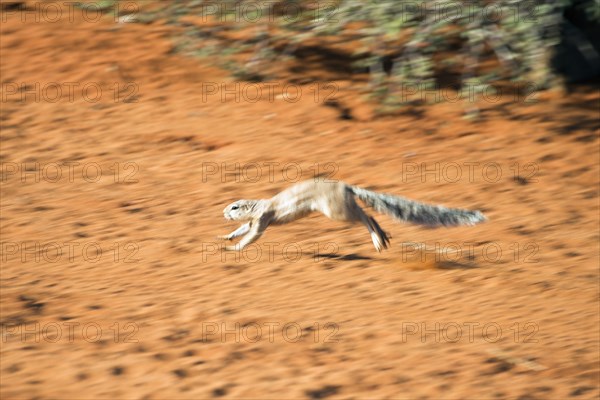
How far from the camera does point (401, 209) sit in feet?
23.9

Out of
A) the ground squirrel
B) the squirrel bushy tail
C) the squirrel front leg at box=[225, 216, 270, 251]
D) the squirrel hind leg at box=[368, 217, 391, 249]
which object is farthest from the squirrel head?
the squirrel hind leg at box=[368, 217, 391, 249]

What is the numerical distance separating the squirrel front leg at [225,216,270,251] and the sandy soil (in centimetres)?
18

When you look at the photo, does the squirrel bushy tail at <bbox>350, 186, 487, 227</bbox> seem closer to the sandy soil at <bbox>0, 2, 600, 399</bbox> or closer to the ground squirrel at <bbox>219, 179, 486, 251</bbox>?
the ground squirrel at <bbox>219, 179, 486, 251</bbox>

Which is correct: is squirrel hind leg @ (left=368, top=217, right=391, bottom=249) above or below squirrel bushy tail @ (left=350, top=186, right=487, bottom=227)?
below

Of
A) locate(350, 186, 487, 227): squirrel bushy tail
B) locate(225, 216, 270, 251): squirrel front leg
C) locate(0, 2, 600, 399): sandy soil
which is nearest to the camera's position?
locate(0, 2, 600, 399): sandy soil

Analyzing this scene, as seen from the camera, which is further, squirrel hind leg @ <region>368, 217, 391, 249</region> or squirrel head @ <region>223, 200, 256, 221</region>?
squirrel head @ <region>223, 200, 256, 221</region>

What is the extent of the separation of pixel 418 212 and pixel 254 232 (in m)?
1.40

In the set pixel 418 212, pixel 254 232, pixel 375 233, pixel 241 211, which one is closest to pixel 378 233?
pixel 375 233

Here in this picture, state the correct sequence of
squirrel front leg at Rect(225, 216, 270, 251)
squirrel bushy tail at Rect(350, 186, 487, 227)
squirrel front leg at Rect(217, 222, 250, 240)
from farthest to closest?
squirrel front leg at Rect(217, 222, 250, 240) → squirrel front leg at Rect(225, 216, 270, 251) → squirrel bushy tail at Rect(350, 186, 487, 227)

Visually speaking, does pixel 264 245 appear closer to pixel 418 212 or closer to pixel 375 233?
pixel 375 233

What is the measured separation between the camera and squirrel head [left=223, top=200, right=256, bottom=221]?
750 centimetres

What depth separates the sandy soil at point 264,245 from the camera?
5.81 meters

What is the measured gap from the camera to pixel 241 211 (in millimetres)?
7520

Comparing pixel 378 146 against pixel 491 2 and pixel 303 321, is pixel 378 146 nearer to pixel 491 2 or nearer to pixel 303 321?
pixel 491 2
